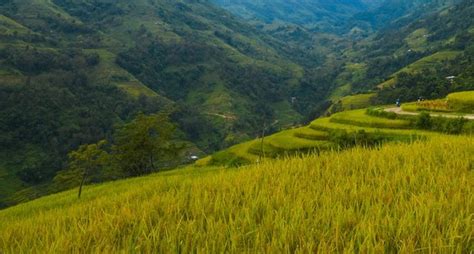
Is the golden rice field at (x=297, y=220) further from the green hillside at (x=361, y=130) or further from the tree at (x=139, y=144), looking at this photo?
the tree at (x=139, y=144)

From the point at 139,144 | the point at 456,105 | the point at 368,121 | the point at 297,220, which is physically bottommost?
the point at 139,144

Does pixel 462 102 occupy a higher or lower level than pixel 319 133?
higher

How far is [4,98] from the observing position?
150625 mm

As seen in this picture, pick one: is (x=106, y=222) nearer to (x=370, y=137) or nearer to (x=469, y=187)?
(x=469, y=187)

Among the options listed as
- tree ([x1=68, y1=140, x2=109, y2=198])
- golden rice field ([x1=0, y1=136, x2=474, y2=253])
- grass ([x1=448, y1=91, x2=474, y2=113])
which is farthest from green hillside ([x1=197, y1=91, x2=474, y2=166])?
golden rice field ([x1=0, y1=136, x2=474, y2=253])

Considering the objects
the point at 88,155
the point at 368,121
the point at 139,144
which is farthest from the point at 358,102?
the point at 88,155

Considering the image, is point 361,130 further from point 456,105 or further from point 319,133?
point 456,105

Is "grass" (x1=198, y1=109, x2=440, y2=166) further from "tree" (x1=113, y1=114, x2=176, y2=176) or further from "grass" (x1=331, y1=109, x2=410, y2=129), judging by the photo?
"tree" (x1=113, y1=114, x2=176, y2=176)

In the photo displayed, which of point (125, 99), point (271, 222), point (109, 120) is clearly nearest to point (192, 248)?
point (271, 222)

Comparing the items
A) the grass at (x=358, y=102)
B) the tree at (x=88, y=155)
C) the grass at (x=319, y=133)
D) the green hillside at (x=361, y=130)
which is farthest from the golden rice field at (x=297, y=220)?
the grass at (x=358, y=102)

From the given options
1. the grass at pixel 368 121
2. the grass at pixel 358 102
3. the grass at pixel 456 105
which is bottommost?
the grass at pixel 358 102

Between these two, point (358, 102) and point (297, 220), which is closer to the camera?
Answer: point (297, 220)

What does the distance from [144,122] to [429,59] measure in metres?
173

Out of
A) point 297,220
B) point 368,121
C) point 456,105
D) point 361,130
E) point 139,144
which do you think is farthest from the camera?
point 139,144
